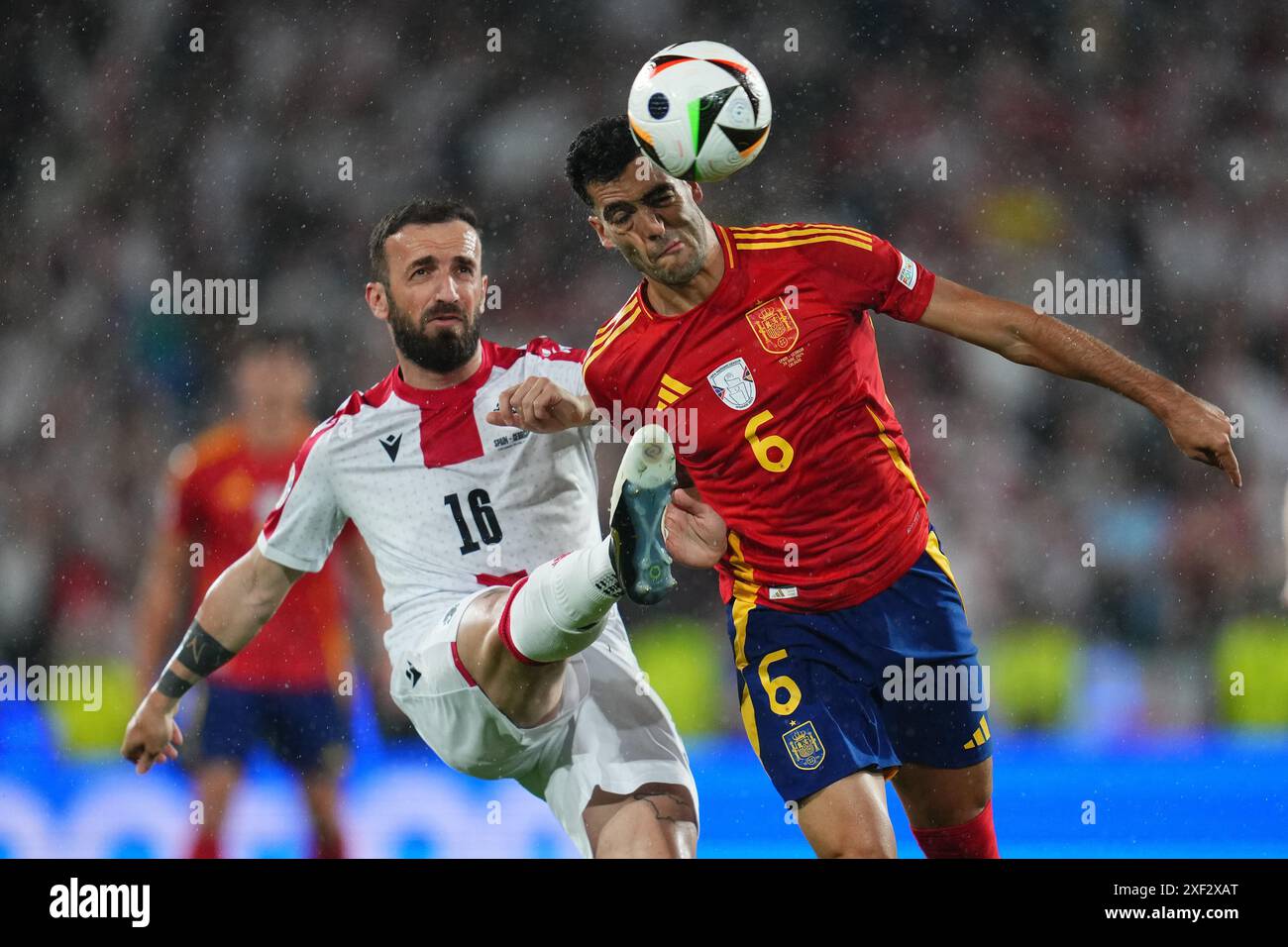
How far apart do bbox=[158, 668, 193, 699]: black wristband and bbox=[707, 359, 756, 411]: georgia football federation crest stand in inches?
69.9

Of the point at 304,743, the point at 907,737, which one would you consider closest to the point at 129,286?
the point at 304,743

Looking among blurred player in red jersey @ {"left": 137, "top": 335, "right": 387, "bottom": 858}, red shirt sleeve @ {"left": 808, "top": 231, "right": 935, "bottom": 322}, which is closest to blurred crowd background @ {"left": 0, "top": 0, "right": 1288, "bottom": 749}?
blurred player in red jersey @ {"left": 137, "top": 335, "right": 387, "bottom": 858}

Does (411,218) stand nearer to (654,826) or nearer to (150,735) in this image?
(150,735)

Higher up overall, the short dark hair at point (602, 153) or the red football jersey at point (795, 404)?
the short dark hair at point (602, 153)

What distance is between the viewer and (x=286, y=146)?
23.4 feet

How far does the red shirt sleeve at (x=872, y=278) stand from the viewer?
139 inches

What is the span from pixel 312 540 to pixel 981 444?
12.1 ft

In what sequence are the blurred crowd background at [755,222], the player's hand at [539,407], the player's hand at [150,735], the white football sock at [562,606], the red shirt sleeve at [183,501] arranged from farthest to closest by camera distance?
the blurred crowd background at [755,222]
the red shirt sleeve at [183,501]
the player's hand at [150,735]
the player's hand at [539,407]
the white football sock at [562,606]

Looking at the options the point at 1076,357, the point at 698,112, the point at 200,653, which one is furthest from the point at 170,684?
the point at 1076,357

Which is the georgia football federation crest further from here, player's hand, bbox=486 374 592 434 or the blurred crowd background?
the blurred crowd background

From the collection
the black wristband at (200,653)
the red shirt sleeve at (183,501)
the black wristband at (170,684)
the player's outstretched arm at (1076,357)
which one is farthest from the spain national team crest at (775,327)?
the red shirt sleeve at (183,501)

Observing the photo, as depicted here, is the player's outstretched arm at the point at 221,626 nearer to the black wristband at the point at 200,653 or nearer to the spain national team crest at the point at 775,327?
the black wristband at the point at 200,653

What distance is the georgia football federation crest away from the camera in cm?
349

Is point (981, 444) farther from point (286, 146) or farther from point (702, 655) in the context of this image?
point (286, 146)
